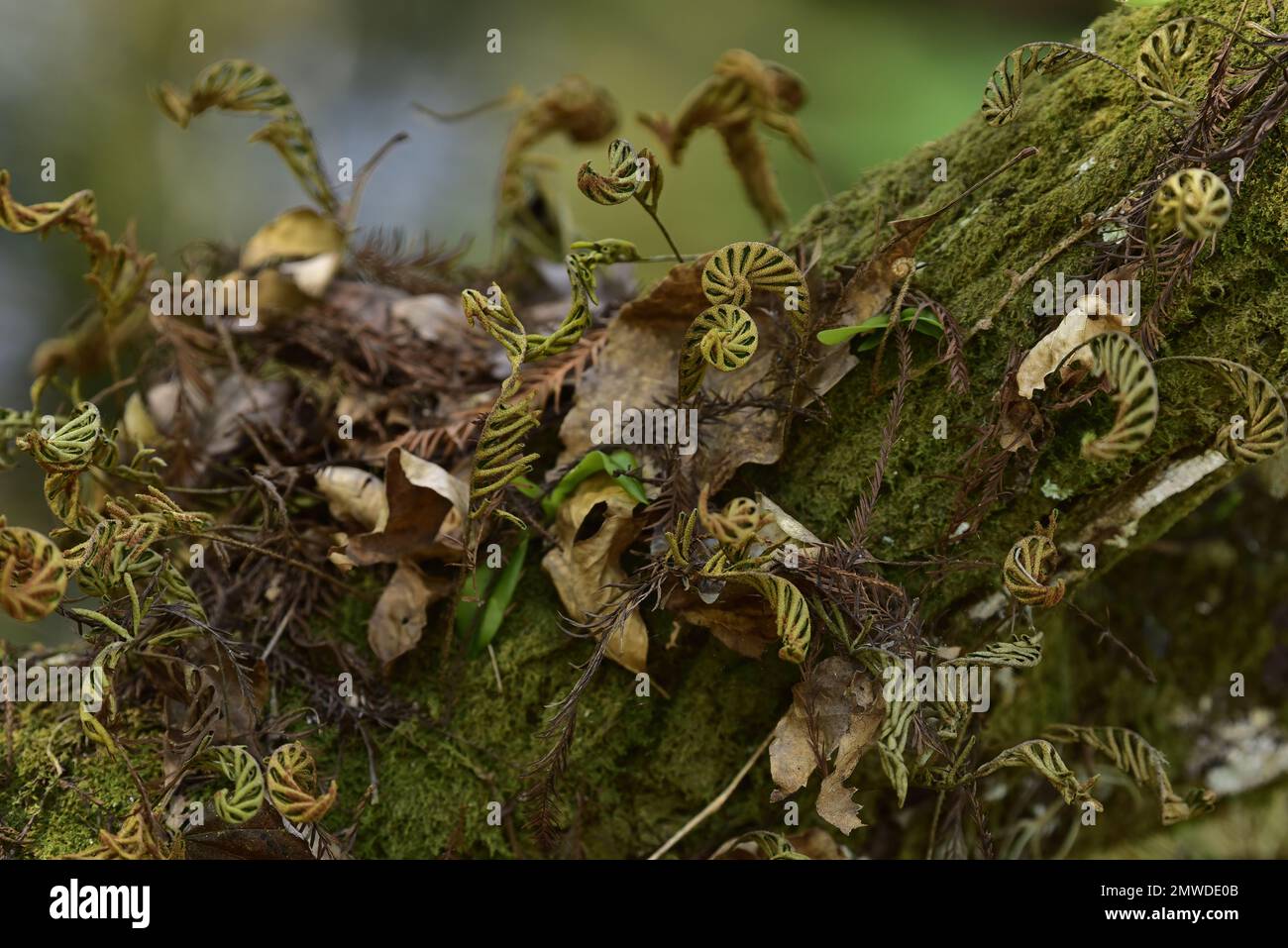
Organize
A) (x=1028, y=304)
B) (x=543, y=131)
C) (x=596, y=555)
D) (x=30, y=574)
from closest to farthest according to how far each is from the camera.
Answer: (x=30, y=574)
(x=1028, y=304)
(x=596, y=555)
(x=543, y=131)

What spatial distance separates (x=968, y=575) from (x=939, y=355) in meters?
0.35

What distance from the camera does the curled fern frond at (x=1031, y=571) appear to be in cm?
122

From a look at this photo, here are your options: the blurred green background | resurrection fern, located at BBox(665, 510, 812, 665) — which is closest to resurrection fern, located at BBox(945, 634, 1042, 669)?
resurrection fern, located at BBox(665, 510, 812, 665)

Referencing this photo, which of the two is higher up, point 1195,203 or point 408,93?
point 408,93

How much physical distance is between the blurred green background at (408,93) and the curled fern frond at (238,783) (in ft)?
9.90

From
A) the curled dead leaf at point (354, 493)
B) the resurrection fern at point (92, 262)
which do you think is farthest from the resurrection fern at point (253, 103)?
the curled dead leaf at point (354, 493)

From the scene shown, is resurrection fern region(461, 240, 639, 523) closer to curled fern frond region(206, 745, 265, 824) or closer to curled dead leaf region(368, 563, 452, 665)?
curled dead leaf region(368, 563, 452, 665)

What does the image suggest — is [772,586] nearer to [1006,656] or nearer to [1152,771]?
[1006,656]

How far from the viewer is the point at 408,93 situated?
16.8 feet

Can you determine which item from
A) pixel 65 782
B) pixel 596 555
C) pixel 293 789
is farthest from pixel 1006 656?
pixel 65 782

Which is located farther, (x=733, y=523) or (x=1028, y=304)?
(x=1028, y=304)

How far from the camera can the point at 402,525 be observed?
151cm

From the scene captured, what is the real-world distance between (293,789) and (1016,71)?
1.40 metres

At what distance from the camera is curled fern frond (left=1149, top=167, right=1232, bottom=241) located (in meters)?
1.01
